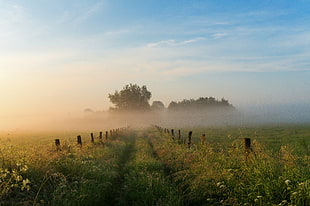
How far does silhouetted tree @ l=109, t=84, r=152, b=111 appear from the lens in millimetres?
109375

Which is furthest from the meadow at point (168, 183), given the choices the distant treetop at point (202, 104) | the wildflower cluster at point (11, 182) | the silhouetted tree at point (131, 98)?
the distant treetop at point (202, 104)

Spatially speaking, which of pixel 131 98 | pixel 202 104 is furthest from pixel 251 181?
pixel 202 104

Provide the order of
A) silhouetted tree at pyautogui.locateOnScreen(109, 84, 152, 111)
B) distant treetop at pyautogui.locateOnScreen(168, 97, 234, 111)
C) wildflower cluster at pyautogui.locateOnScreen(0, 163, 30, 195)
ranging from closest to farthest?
wildflower cluster at pyautogui.locateOnScreen(0, 163, 30, 195) < silhouetted tree at pyautogui.locateOnScreen(109, 84, 152, 111) < distant treetop at pyautogui.locateOnScreen(168, 97, 234, 111)

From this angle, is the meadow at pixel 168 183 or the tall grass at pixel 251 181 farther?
the meadow at pixel 168 183

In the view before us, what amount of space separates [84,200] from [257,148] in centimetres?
611

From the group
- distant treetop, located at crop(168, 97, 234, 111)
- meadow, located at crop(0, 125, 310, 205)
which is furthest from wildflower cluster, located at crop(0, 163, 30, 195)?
distant treetop, located at crop(168, 97, 234, 111)

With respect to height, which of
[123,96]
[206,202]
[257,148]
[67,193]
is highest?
[123,96]

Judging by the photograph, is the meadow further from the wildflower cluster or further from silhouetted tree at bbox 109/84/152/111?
silhouetted tree at bbox 109/84/152/111

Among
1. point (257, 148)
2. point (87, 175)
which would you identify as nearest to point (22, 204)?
point (87, 175)

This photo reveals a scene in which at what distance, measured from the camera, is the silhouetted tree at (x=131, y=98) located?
109375 mm

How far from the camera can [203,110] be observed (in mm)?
140875

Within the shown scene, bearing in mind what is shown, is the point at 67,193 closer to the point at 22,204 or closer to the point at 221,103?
the point at 22,204

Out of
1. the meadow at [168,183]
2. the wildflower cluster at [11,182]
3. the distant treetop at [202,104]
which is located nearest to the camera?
the wildflower cluster at [11,182]

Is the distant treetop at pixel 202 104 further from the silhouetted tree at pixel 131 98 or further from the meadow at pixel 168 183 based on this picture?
the meadow at pixel 168 183
